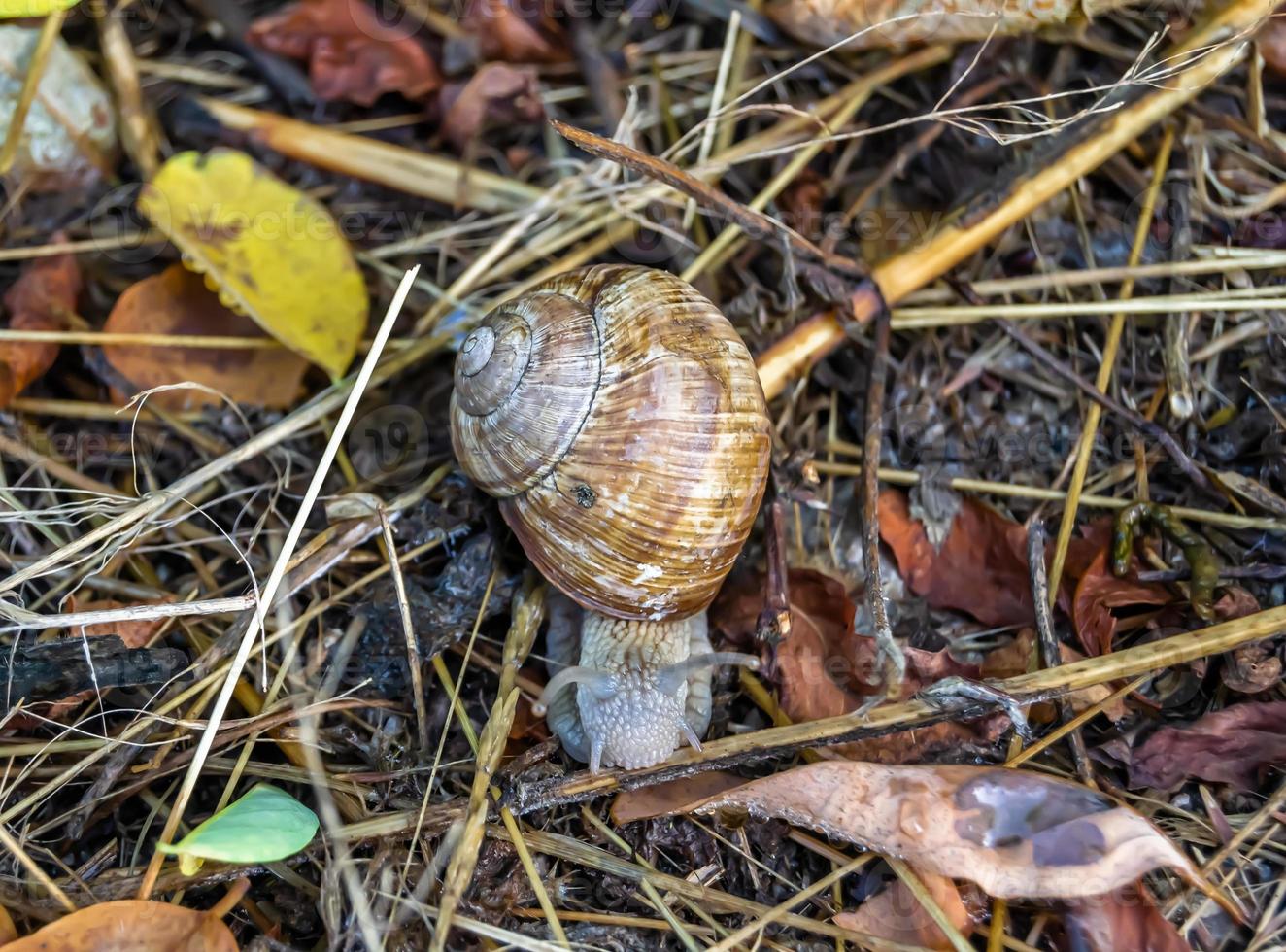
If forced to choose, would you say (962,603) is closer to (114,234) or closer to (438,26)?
(438,26)

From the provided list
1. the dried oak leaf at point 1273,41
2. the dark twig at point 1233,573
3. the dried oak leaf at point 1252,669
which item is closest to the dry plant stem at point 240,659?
the dark twig at point 1233,573

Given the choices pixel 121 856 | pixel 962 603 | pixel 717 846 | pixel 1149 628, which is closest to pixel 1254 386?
pixel 1149 628

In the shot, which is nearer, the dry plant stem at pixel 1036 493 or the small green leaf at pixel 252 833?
the small green leaf at pixel 252 833

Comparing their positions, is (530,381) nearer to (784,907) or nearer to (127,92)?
(784,907)

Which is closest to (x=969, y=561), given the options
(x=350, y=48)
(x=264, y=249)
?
(x=264, y=249)

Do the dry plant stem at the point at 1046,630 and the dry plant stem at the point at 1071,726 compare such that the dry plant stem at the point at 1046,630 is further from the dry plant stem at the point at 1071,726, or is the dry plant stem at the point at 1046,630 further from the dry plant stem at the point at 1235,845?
the dry plant stem at the point at 1235,845

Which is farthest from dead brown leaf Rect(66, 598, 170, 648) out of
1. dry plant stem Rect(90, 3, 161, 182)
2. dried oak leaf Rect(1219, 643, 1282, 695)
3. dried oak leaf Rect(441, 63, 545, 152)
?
dried oak leaf Rect(1219, 643, 1282, 695)
